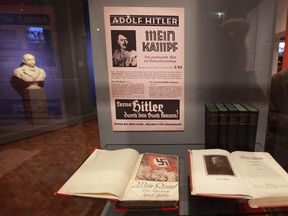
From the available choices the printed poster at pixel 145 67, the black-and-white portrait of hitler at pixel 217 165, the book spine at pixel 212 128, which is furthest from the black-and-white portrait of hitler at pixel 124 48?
the black-and-white portrait of hitler at pixel 217 165

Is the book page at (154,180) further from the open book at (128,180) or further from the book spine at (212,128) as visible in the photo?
the book spine at (212,128)

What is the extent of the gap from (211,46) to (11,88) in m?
3.11

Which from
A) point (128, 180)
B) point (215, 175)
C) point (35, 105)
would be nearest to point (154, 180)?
point (128, 180)

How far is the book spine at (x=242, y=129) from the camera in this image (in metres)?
0.77

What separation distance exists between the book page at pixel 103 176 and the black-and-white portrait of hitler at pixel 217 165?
0.85 feet

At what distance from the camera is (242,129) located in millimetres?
781

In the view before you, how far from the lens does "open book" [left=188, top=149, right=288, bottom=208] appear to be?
55cm

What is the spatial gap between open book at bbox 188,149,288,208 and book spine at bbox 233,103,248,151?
36 millimetres

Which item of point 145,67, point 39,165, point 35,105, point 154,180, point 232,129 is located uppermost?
point 145,67

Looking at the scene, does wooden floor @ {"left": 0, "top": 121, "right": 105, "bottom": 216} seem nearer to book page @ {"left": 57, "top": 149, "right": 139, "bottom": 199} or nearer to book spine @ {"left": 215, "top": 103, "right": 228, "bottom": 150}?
book page @ {"left": 57, "top": 149, "right": 139, "bottom": 199}

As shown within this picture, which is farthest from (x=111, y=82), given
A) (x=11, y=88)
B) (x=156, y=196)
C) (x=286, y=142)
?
(x=11, y=88)

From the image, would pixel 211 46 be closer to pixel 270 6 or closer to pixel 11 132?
pixel 270 6

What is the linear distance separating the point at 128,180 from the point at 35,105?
3020 mm

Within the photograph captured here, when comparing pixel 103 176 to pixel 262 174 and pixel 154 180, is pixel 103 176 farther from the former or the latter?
pixel 262 174
